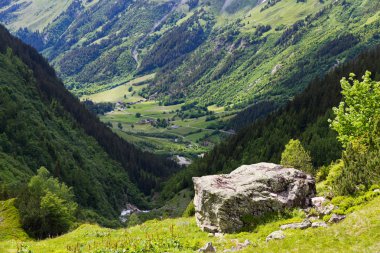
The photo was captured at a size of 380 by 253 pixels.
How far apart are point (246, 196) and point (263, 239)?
579 centimetres

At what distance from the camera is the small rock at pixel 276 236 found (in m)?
30.1

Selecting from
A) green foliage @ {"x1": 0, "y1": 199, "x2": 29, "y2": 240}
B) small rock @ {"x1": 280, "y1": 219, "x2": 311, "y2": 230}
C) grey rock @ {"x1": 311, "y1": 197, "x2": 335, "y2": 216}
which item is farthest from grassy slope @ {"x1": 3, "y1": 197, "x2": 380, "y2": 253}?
green foliage @ {"x1": 0, "y1": 199, "x2": 29, "y2": 240}

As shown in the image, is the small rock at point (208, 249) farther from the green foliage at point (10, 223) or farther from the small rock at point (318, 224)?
the green foliage at point (10, 223)

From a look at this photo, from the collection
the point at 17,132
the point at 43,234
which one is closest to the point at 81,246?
the point at 43,234

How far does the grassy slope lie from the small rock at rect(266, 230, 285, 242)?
45 cm

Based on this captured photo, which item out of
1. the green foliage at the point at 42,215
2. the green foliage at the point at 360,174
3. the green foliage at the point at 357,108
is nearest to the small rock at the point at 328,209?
the green foliage at the point at 360,174

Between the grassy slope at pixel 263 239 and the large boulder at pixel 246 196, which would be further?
the large boulder at pixel 246 196

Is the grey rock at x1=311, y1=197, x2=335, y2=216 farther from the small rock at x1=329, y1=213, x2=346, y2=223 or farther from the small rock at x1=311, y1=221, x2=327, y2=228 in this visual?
the small rock at x1=311, y1=221, x2=327, y2=228

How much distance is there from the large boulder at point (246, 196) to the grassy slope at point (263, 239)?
2.02 m

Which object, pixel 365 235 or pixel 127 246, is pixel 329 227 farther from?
pixel 127 246

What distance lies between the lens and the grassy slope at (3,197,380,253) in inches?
1025

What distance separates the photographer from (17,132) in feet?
522

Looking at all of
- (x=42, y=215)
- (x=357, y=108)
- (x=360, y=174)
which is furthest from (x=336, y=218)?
(x=42, y=215)

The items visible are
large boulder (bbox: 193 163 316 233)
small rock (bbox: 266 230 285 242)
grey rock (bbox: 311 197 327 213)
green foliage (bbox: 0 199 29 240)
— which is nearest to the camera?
small rock (bbox: 266 230 285 242)
